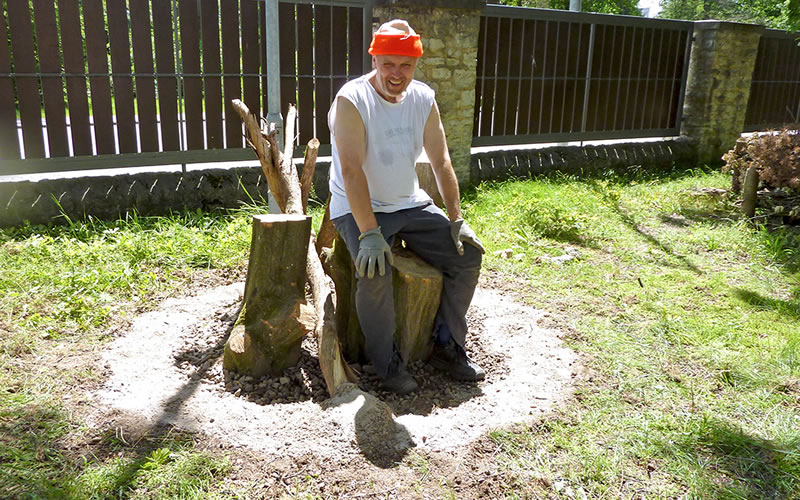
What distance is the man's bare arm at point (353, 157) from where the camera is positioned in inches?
117

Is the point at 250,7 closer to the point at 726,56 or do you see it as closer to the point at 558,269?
the point at 558,269

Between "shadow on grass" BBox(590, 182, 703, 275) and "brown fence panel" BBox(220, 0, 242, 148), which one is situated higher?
"brown fence panel" BBox(220, 0, 242, 148)

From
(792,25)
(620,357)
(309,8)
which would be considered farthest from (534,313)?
(792,25)

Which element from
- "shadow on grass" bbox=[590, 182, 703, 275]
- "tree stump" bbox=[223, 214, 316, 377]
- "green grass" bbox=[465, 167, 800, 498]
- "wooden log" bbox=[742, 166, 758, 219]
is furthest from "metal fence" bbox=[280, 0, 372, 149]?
"wooden log" bbox=[742, 166, 758, 219]

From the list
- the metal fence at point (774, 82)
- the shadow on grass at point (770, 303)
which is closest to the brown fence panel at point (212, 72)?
the shadow on grass at point (770, 303)

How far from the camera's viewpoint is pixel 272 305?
10.5 feet

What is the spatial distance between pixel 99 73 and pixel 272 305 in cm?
375

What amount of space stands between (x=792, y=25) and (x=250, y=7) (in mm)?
6382

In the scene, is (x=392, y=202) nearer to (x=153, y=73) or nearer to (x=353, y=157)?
(x=353, y=157)

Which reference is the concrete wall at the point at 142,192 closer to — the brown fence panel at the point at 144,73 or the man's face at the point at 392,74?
the brown fence panel at the point at 144,73

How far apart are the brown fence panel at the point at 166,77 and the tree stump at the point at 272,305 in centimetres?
349

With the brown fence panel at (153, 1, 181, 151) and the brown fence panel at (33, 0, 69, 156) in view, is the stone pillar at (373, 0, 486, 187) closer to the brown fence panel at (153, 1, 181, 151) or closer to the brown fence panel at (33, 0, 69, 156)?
the brown fence panel at (153, 1, 181, 151)

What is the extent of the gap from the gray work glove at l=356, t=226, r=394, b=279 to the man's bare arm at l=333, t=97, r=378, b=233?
0.04 metres

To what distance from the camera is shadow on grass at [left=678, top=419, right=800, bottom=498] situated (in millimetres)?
2453
